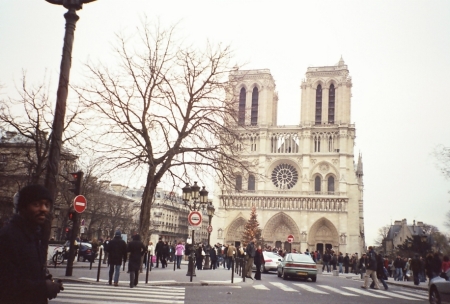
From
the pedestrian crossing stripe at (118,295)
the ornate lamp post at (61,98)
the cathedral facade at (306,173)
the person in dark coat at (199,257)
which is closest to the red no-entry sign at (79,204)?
the pedestrian crossing stripe at (118,295)

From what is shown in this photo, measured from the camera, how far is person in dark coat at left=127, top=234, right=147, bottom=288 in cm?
1248

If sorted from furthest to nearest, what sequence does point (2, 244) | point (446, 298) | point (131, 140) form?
point (131, 140), point (446, 298), point (2, 244)

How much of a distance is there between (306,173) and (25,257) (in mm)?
61754

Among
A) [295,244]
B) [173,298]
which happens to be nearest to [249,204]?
[295,244]

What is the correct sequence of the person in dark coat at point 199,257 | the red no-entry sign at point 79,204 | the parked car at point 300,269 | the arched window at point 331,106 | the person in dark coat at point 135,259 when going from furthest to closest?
1. the arched window at point 331,106
2. the person in dark coat at point 199,257
3. the parked car at point 300,269
4. the red no-entry sign at point 79,204
5. the person in dark coat at point 135,259

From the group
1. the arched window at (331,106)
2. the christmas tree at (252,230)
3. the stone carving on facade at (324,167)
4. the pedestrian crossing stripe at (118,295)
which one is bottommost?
the pedestrian crossing stripe at (118,295)

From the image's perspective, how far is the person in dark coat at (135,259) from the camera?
41.0 ft

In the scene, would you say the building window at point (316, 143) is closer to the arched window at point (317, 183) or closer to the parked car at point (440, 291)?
the arched window at point (317, 183)

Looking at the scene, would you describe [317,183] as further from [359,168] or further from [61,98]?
[61,98]

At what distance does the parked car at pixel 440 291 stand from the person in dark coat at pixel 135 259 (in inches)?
289

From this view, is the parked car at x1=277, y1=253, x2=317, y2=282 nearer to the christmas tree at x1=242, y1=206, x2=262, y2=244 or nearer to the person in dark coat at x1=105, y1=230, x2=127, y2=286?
the person in dark coat at x1=105, y1=230, x2=127, y2=286

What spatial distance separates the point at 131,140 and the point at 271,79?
5271 centimetres

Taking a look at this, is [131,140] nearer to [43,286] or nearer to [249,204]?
[43,286]

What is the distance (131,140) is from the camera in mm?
17547
